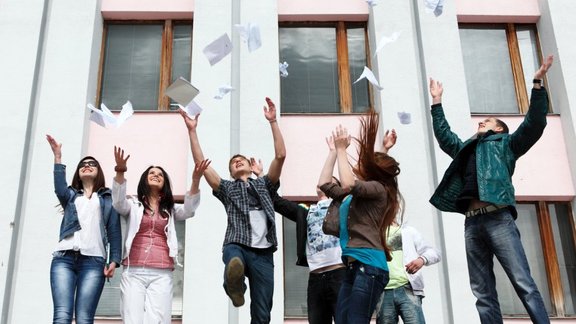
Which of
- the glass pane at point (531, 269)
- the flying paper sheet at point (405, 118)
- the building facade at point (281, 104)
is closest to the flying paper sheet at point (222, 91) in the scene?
the building facade at point (281, 104)

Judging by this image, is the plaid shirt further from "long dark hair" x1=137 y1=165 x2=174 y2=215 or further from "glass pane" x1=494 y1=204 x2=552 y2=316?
"glass pane" x1=494 y1=204 x2=552 y2=316

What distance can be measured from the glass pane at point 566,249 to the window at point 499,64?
151 cm

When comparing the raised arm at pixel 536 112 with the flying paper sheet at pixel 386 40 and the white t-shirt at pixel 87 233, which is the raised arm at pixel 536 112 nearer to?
the white t-shirt at pixel 87 233

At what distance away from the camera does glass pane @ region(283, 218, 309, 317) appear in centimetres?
813

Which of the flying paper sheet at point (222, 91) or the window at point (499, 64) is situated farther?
the window at point (499, 64)

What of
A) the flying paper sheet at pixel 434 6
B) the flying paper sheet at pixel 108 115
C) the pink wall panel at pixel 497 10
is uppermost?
the pink wall panel at pixel 497 10

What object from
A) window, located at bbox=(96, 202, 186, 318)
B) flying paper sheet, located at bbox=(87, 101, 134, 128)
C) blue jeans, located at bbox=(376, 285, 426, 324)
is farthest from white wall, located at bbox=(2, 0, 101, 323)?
blue jeans, located at bbox=(376, 285, 426, 324)

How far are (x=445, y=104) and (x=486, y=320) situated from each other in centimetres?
455

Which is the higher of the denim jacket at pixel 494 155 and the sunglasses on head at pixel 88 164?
the sunglasses on head at pixel 88 164

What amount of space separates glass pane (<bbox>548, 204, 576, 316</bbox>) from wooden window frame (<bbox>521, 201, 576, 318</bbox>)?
4 centimetres

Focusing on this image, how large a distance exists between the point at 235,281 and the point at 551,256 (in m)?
5.28

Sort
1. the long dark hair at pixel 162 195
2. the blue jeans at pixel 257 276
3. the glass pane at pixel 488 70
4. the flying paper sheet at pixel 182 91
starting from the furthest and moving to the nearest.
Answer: the glass pane at pixel 488 70
the flying paper sheet at pixel 182 91
the long dark hair at pixel 162 195
the blue jeans at pixel 257 276

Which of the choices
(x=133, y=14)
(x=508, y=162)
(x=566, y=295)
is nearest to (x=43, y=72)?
(x=133, y=14)

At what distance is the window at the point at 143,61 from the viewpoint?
361 inches
